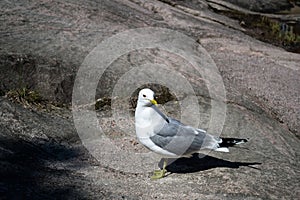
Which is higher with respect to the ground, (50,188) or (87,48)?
(87,48)

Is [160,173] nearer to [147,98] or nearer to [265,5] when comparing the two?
[147,98]

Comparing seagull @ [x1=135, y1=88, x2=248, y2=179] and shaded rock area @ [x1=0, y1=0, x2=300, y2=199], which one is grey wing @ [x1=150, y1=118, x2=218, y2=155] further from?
shaded rock area @ [x1=0, y1=0, x2=300, y2=199]

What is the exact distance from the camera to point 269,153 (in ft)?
28.6

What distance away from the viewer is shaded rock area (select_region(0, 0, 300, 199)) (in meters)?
7.06

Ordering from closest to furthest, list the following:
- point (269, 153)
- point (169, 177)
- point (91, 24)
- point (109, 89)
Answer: point (169, 177)
point (269, 153)
point (109, 89)
point (91, 24)

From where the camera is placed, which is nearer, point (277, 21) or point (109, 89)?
point (109, 89)

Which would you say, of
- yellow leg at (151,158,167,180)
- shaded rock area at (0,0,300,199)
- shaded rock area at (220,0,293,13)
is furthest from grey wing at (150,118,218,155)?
shaded rock area at (220,0,293,13)

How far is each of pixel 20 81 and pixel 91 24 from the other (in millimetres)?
3150

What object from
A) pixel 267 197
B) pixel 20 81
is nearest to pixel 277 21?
pixel 20 81

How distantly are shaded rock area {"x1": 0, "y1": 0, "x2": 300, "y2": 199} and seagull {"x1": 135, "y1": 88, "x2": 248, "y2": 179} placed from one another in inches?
19.6

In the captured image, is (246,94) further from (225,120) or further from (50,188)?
(50,188)

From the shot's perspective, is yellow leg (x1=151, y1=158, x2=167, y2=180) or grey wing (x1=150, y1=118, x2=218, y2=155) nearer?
grey wing (x1=150, y1=118, x2=218, y2=155)

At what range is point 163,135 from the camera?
22.9ft

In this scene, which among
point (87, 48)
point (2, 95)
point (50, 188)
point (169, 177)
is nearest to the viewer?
point (50, 188)
